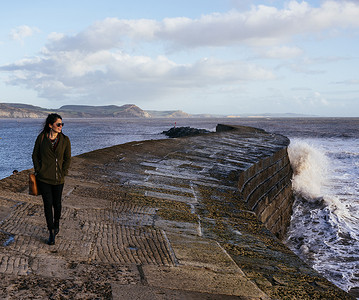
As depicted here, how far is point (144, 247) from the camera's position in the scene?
383 centimetres

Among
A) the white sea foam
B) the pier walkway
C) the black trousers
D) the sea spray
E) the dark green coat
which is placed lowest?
the sea spray

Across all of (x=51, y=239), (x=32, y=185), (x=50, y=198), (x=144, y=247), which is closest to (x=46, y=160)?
(x=32, y=185)

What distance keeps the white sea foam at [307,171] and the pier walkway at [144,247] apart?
7.81 m

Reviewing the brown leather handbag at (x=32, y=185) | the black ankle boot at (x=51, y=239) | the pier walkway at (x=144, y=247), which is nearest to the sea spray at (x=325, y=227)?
the pier walkway at (x=144, y=247)

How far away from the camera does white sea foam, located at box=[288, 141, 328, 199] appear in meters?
14.0

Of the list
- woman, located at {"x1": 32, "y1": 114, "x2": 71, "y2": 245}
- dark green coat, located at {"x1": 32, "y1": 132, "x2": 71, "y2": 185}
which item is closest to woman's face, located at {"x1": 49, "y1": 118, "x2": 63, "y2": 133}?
woman, located at {"x1": 32, "y1": 114, "x2": 71, "y2": 245}

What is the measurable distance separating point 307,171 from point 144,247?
584 inches

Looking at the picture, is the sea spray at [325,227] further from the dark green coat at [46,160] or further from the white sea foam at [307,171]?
the dark green coat at [46,160]

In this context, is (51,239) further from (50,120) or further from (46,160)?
(50,120)

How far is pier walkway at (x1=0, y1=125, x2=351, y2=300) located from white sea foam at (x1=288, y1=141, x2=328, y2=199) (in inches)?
307

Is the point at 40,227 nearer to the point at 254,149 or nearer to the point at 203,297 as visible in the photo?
the point at 203,297

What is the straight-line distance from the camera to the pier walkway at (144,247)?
2.90 metres

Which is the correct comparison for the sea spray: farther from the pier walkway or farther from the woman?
the woman

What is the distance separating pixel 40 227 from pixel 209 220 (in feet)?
7.39
